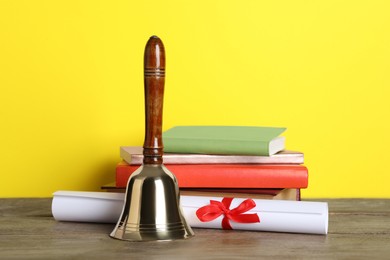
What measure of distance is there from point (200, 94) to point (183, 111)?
0.06 m

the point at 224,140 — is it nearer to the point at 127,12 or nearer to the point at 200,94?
the point at 200,94

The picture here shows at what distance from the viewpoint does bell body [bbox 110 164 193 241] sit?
1.26 metres

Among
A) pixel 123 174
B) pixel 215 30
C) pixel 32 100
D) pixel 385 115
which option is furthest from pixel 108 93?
pixel 385 115

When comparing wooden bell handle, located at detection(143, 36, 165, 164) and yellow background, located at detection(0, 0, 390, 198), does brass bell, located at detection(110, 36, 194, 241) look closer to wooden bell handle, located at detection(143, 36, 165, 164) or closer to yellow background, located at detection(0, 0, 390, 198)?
wooden bell handle, located at detection(143, 36, 165, 164)

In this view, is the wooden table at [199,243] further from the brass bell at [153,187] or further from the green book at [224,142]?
the green book at [224,142]

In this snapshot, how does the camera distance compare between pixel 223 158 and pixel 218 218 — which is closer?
pixel 218 218

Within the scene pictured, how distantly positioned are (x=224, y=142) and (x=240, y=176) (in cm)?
8

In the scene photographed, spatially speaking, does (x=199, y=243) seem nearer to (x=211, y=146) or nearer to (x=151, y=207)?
(x=151, y=207)

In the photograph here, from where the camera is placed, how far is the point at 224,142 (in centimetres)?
152

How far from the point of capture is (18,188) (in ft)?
6.31

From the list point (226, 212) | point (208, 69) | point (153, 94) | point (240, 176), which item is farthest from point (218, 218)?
point (208, 69)

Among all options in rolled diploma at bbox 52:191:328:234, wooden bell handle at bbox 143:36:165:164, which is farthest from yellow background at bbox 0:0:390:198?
wooden bell handle at bbox 143:36:165:164

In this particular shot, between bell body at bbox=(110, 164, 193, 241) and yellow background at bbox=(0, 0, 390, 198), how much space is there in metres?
0.62

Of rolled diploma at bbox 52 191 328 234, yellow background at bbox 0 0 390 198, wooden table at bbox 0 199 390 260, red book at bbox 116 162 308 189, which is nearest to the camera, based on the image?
wooden table at bbox 0 199 390 260
